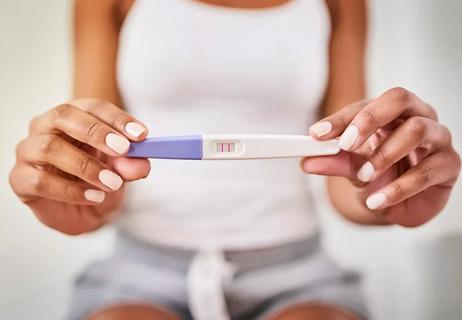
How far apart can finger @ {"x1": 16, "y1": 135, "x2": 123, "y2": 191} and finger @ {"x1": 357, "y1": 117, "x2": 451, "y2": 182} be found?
0.25 m

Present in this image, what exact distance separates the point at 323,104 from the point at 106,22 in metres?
0.26

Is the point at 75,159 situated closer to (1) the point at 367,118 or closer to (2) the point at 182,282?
(2) the point at 182,282

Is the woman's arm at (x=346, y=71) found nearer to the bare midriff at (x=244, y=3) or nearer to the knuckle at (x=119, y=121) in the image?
the bare midriff at (x=244, y=3)

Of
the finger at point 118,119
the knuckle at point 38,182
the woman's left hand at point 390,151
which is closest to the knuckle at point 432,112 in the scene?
the woman's left hand at point 390,151

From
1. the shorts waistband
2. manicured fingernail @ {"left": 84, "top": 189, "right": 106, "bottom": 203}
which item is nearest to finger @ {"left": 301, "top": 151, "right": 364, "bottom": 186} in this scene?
the shorts waistband

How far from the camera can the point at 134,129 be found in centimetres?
54

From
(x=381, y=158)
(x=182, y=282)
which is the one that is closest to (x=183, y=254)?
(x=182, y=282)

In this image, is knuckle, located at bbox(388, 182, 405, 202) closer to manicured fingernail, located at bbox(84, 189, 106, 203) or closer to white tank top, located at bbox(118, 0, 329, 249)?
white tank top, located at bbox(118, 0, 329, 249)

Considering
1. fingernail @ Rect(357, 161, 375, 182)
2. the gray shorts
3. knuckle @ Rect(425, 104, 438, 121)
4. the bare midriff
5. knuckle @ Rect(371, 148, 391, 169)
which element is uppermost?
the bare midriff

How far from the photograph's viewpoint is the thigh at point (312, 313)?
0.62 meters

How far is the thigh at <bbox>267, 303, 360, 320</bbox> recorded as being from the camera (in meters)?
0.62

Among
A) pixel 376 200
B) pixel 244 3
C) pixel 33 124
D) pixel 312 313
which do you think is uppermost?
pixel 244 3

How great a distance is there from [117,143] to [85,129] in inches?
1.4

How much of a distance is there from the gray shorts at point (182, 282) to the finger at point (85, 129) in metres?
0.14
